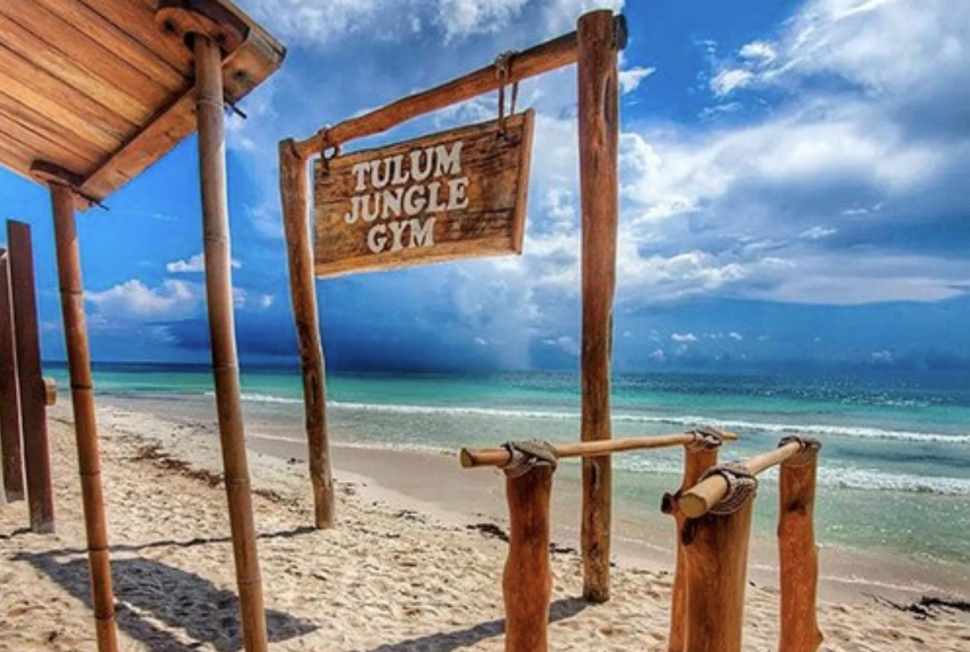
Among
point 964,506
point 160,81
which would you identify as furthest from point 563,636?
point 964,506

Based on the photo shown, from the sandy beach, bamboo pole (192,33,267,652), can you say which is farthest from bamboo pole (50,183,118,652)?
bamboo pole (192,33,267,652)

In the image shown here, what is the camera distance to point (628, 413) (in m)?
28.7

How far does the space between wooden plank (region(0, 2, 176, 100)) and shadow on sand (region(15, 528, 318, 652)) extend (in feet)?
9.20

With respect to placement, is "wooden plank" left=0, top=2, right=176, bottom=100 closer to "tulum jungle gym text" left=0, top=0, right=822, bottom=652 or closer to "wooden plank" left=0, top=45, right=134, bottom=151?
"tulum jungle gym text" left=0, top=0, right=822, bottom=652

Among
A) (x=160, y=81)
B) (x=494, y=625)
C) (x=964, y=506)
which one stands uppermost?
(x=160, y=81)

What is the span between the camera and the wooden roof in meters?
1.78

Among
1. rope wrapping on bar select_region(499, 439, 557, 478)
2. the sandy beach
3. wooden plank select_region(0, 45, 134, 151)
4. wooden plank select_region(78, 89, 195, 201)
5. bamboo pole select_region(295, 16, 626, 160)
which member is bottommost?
the sandy beach

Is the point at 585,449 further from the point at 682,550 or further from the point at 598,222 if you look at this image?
the point at 598,222

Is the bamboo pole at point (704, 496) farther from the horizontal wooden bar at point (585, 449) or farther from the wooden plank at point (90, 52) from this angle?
the wooden plank at point (90, 52)

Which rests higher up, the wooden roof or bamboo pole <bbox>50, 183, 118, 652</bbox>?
the wooden roof

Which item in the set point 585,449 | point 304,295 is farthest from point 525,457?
point 304,295

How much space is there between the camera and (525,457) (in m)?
1.99

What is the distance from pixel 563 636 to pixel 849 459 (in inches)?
573

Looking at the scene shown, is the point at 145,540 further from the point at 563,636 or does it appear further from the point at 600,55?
the point at 600,55
